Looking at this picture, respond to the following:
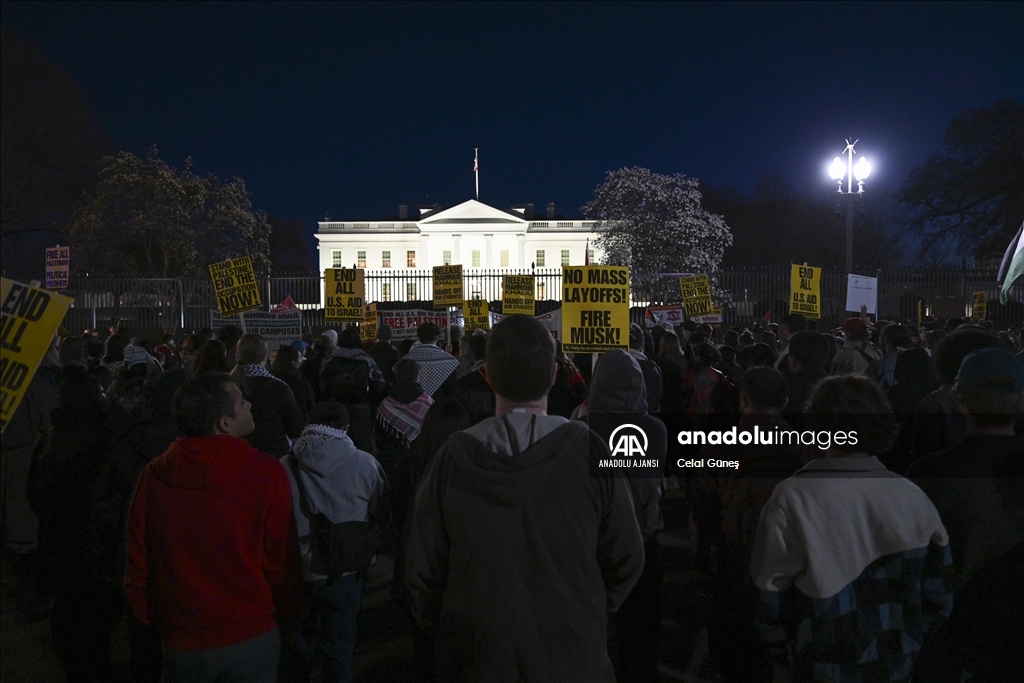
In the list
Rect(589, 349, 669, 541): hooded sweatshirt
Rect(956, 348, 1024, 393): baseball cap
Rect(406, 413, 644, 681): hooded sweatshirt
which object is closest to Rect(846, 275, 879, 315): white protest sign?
Rect(589, 349, 669, 541): hooded sweatshirt

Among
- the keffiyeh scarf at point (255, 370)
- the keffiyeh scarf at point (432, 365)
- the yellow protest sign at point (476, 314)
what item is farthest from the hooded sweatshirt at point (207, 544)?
the yellow protest sign at point (476, 314)

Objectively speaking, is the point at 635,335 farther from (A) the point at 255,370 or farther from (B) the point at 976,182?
(B) the point at 976,182

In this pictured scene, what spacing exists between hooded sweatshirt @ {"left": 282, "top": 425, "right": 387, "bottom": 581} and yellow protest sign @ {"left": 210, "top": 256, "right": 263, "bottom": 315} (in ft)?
25.9

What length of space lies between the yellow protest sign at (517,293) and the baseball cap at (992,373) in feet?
31.8

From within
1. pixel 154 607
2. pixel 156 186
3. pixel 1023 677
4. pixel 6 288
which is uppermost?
pixel 156 186

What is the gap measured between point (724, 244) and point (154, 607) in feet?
122

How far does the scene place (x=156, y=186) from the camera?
1305 inches

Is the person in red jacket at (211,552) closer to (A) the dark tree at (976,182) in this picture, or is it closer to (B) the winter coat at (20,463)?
(B) the winter coat at (20,463)

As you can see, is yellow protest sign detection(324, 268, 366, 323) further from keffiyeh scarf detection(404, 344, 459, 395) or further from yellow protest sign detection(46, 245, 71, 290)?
yellow protest sign detection(46, 245, 71, 290)

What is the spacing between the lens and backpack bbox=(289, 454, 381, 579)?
10.9 ft

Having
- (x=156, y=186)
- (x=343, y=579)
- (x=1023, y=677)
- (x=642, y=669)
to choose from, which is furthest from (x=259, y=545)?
(x=156, y=186)

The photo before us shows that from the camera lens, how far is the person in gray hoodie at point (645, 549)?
379cm

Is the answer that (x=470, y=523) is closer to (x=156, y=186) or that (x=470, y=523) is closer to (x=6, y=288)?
(x=6, y=288)

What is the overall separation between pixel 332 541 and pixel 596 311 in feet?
12.5
